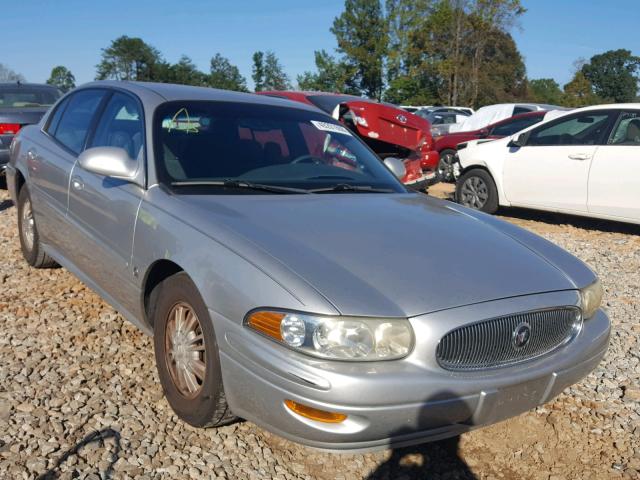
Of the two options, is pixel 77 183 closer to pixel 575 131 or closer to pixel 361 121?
pixel 361 121

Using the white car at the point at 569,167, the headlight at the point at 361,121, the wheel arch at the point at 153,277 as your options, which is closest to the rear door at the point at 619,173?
the white car at the point at 569,167

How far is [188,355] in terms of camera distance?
281 centimetres

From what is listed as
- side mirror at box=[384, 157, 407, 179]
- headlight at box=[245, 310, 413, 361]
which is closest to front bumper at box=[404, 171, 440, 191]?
side mirror at box=[384, 157, 407, 179]

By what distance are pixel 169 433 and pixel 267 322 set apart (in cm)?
92

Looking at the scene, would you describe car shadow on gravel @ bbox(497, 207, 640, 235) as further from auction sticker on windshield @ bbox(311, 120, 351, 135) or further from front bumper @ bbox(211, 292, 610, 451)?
front bumper @ bbox(211, 292, 610, 451)

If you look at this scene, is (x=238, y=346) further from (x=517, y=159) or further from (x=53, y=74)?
(x=53, y=74)

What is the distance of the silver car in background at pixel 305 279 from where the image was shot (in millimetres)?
2283

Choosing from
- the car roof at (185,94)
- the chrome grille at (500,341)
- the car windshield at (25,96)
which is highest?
the car roof at (185,94)

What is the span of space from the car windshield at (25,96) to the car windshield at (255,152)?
685 cm

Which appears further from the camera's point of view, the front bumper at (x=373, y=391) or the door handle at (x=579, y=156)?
the door handle at (x=579, y=156)

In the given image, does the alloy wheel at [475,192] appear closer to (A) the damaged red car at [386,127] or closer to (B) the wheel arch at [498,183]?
(B) the wheel arch at [498,183]

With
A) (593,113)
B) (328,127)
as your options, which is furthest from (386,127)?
(328,127)

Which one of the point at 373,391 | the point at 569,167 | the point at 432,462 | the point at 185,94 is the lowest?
the point at 432,462

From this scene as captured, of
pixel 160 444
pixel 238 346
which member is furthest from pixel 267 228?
pixel 160 444
